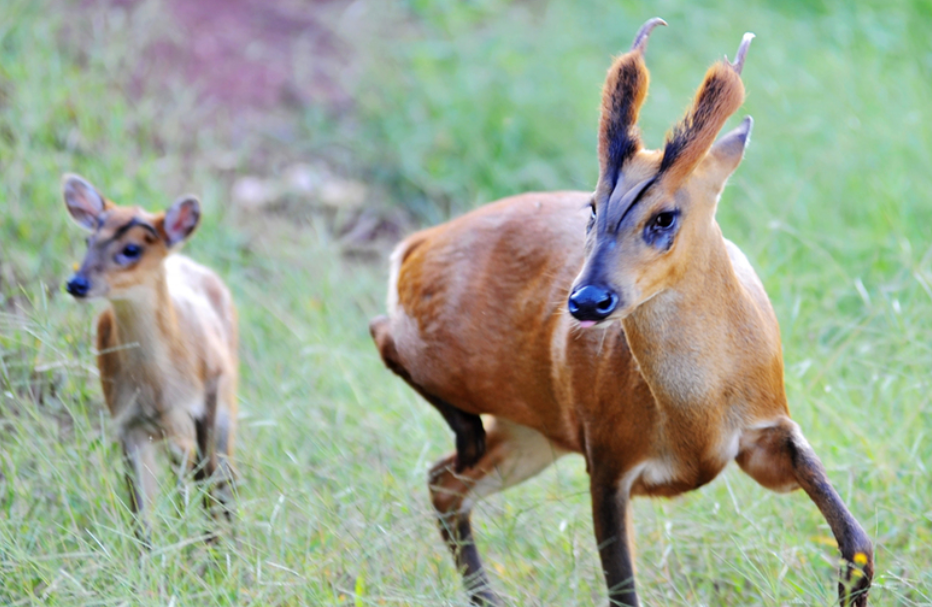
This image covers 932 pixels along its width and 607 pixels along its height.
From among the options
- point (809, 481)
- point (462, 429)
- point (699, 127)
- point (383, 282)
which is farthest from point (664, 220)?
point (383, 282)

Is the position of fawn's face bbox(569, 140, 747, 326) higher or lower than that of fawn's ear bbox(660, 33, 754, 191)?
lower

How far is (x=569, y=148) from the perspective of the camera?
7.95 meters

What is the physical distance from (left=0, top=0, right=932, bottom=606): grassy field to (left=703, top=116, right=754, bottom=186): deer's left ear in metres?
1.35

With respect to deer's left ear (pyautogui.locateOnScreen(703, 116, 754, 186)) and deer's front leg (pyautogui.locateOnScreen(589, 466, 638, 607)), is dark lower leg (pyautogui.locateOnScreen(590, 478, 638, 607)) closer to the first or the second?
deer's front leg (pyautogui.locateOnScreen(589, 466, 638, 607))

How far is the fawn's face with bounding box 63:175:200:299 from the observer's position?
4.79 m

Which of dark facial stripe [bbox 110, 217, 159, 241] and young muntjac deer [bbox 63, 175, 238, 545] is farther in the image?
dark facial stripe [bbox 110, 217, 159, 241]

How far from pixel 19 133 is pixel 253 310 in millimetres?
1744

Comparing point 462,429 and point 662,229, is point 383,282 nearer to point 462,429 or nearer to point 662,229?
point 462,429

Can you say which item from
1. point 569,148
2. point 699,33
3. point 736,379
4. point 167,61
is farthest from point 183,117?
point 736,379

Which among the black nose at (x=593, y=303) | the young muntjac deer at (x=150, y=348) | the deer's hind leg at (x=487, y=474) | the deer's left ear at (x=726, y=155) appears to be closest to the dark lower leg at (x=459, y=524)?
the deer's hind leg at (x=487, y=474)

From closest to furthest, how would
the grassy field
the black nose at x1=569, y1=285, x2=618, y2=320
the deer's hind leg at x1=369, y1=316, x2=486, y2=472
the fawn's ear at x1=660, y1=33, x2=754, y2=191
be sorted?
the black nose at x1=569, y1=285, x2=618, y2=320
the fawn's ear at x1=660, y1=33, x2=754, y2=191
the grassy field
the deer's hind leg at x1=369, y1=316, x2=486, y2=472

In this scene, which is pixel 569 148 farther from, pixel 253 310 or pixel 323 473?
pixel 323 473

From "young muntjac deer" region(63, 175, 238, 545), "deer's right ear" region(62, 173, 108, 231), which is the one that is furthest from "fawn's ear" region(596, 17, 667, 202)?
"deer's right ear" region(62, 173, 108, 231)

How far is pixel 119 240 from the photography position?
194 inches
